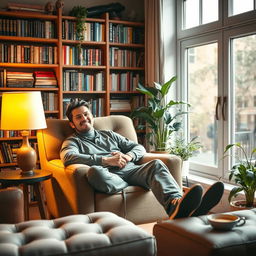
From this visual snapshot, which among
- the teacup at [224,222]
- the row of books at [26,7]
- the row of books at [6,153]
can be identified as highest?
the row of books at [26,7]

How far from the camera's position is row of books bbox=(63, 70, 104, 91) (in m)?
4.34

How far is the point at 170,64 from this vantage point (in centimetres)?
460

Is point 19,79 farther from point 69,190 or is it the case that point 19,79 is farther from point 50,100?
point 69,190

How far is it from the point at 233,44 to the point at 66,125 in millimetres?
1745

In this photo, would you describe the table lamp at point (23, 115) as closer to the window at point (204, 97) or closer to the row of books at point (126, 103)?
the row of books at point (126, 103)

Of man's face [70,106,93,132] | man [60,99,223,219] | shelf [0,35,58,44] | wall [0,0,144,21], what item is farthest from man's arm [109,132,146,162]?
wall [0,0,144,21]

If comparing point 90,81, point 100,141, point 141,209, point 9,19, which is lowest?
point 141,209

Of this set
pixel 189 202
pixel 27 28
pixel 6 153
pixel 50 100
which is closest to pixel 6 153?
pixel 6 153

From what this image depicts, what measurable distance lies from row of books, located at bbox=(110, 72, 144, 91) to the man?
1211mm

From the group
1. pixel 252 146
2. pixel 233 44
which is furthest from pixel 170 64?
pixel 252 146

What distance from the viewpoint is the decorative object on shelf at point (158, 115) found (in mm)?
4098

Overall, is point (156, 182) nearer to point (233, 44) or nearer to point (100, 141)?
point (100, 141)

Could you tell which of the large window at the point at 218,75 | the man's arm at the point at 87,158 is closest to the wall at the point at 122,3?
the large window at the point at 218,75

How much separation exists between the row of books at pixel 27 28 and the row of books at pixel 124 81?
32.0 inches
